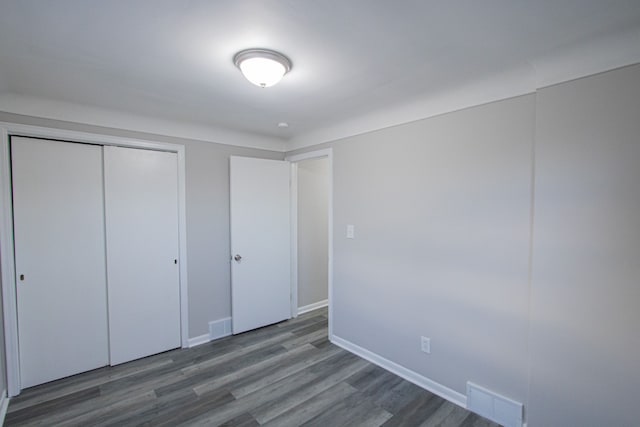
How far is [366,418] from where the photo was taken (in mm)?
2025

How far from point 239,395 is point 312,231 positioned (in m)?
2.23

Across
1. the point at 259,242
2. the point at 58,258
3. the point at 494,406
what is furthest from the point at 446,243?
the point at 58,258

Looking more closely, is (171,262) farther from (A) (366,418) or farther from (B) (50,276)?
(A) (366,418)

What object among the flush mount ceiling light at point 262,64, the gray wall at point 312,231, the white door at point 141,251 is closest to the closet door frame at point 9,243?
the white door at point 141,251

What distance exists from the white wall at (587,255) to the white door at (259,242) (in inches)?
104

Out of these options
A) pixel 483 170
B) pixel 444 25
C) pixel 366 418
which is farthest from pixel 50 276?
pixel 483 170

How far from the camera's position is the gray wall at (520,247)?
1493mm

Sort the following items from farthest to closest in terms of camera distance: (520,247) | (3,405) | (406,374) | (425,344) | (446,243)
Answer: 1. (406,374)
2. (425,344)
3. (446,243)
4. (3,405)
5. (520,247)

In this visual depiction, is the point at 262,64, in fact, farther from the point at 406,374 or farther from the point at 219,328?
the point at 219,328

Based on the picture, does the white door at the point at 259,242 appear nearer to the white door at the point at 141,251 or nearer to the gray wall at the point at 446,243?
the white door at the point at 141,251

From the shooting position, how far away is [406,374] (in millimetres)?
2502

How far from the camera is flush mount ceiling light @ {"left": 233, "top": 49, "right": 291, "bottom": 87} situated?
161 cm

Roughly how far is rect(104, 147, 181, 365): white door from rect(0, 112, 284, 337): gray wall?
0.15 meters

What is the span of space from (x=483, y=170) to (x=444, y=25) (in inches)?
40.5
